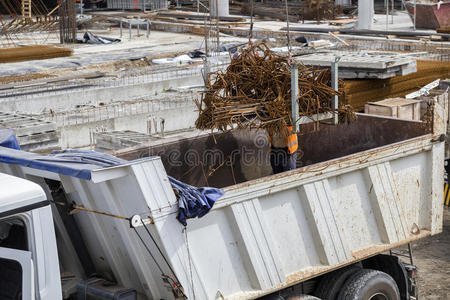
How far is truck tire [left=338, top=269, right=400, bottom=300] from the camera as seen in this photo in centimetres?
677

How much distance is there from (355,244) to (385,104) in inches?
126

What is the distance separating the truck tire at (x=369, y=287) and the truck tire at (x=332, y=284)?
0.04m

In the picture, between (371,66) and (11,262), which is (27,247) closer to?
(11,262)

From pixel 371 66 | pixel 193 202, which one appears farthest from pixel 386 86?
pixel 193 202

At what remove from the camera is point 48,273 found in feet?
15.1

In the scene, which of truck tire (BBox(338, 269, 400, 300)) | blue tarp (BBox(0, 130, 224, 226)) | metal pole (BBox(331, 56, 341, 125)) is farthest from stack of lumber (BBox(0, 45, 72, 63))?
truck tire (BBox(338, 269, 400, 300))

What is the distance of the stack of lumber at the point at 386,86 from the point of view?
11117 mm

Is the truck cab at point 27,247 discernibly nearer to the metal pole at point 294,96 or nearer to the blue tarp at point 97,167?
the blue tarp at point 97,167

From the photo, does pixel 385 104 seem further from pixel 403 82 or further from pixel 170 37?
pixel 170 37

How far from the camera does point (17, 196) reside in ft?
14.7

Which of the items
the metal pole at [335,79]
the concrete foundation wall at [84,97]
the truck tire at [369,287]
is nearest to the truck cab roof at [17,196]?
the truck tire at [369,287]

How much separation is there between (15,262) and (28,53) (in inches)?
838

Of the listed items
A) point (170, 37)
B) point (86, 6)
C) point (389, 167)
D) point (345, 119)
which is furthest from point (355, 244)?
point (86, 6)

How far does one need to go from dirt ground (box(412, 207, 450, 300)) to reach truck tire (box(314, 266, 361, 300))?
1889mm
